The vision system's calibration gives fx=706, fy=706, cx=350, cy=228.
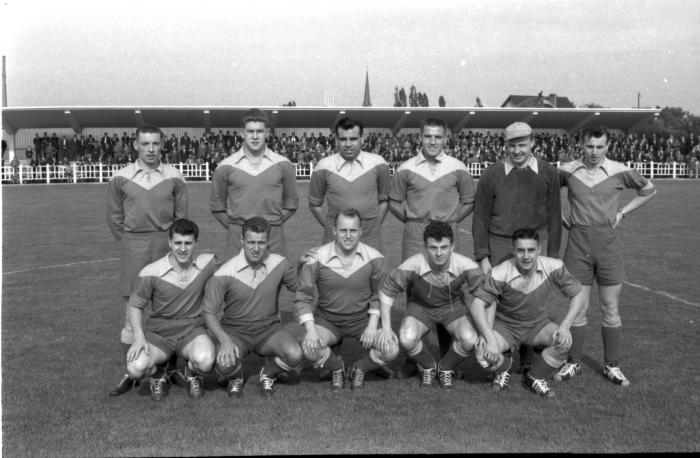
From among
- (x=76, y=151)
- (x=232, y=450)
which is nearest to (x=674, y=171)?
(x=76, y=151)

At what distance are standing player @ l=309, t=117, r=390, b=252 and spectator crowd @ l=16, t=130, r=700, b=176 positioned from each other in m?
27.9

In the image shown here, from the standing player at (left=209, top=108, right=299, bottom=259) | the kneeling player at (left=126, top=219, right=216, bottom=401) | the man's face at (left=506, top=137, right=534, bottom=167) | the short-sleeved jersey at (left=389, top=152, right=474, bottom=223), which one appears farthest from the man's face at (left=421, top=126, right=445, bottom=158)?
the kneeling player at (left=126, top=219, right=216, bottom=401)

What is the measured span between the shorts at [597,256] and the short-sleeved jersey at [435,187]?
3.08ft

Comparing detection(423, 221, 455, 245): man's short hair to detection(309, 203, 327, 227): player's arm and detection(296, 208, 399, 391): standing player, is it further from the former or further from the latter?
detection(309, 203, 327, 227): player's arm

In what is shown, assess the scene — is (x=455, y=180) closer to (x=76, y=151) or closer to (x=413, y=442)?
(x=413, y=442)

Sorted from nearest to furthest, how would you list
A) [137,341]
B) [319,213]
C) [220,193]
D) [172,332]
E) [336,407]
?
[336,407] → [137,341] → [172,332] → [220,193] → [319,213]

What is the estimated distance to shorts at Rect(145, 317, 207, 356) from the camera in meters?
4.58

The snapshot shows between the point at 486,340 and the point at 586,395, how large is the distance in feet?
2.32

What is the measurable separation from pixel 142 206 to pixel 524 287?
2.77 metres

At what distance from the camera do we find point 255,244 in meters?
4.63

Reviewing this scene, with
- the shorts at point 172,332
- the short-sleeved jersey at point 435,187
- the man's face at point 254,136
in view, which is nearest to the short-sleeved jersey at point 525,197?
the short-sleeved jersey at point 435,187

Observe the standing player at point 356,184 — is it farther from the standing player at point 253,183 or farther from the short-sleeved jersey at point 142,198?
the short-sleeved jersey at point 142,198

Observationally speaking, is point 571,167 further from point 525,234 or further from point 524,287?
point 524,287

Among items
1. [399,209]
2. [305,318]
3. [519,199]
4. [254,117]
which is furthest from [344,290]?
[254,117]
